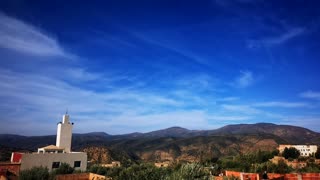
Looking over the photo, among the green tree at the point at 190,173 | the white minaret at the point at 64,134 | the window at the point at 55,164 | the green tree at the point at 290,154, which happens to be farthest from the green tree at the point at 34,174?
the green tree at the point at 290,154

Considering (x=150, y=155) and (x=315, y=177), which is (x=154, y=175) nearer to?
(x=315, y=177)

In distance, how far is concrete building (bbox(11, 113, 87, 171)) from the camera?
3553 cm

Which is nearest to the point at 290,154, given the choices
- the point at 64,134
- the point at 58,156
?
the point at 64,134

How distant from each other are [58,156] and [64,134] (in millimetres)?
5248

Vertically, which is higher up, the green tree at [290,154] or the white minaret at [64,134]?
the white minaret at [64,134]

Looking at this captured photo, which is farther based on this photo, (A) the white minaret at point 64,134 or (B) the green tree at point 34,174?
(A) the white minaret at point 64,134

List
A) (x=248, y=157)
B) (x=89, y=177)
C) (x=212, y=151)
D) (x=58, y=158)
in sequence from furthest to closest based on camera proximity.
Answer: (x=212, y=151) → (x=248, y=157) → (x=58, y=158) → (x=89, y=177)

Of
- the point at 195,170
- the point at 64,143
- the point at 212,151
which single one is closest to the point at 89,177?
the point at 64,143

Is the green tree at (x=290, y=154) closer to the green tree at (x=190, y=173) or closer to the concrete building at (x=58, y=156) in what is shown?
the concrete building at (x=58, y=156)

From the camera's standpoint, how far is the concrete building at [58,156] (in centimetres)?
3553

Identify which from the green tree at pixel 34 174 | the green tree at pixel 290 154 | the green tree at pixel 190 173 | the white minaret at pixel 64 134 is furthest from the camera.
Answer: the green tree at pixel 290 154

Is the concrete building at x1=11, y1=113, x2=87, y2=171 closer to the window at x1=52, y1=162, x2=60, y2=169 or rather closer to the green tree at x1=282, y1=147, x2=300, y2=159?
the window at x1=52, y1=162, x2=60, y2=169

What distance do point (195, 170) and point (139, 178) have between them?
4829 mm

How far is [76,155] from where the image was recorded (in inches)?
1586
